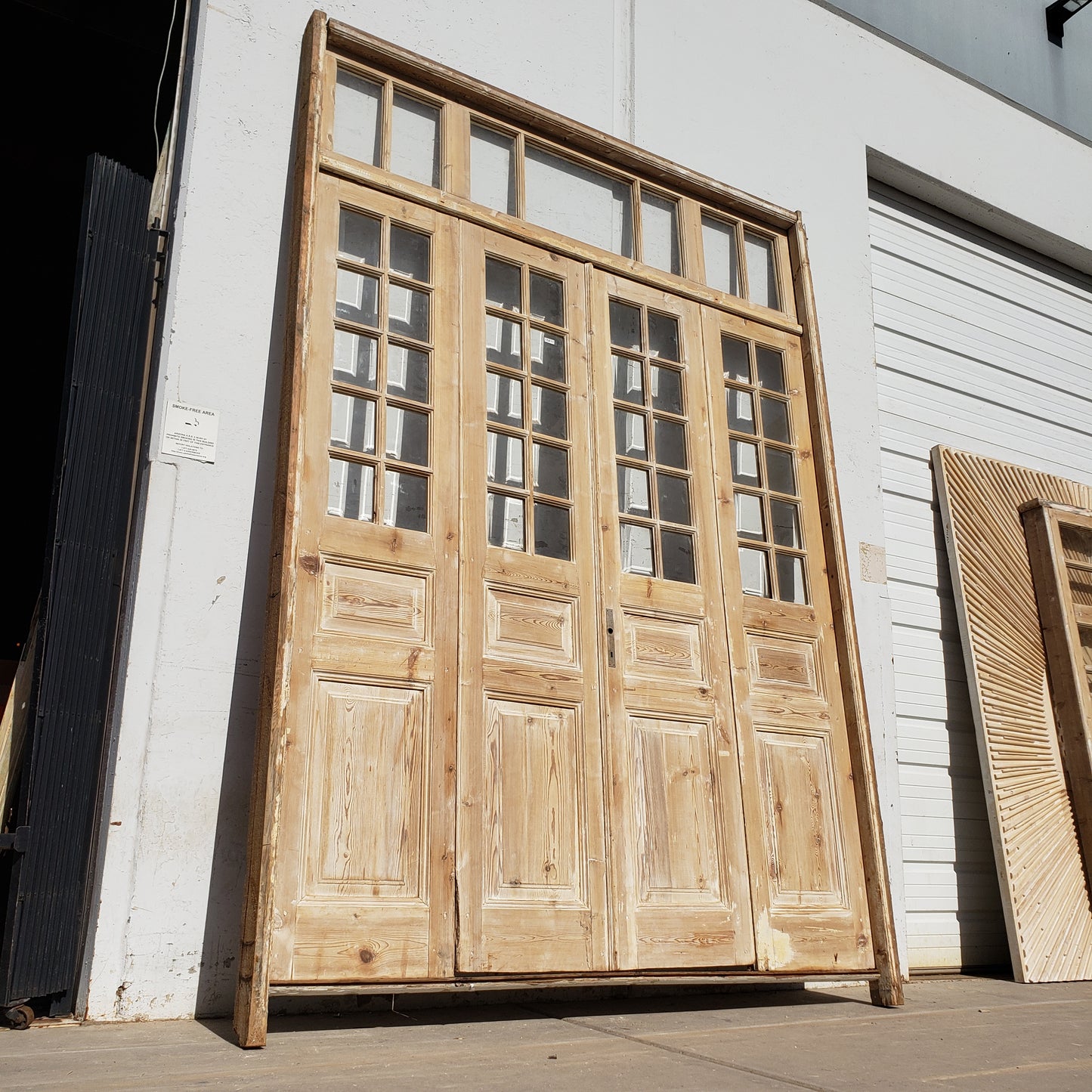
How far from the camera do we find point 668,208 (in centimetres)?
437

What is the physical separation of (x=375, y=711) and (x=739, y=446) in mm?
1896

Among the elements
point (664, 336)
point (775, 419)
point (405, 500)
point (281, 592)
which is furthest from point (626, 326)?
point (281, 592)

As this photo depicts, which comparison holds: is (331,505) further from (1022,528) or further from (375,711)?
(1022,528)

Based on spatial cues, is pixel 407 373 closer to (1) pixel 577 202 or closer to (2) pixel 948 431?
(1) pixel 577 202

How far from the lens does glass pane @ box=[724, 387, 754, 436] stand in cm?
415

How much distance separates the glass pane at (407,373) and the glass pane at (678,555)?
998mm

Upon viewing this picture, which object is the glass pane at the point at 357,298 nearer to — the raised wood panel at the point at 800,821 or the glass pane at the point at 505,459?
the glass pane at the point at 505,459

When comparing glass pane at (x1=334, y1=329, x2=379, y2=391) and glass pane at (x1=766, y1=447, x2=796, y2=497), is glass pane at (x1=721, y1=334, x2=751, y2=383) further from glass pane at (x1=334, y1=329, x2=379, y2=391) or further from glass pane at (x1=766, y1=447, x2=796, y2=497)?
glass pane at (x1=334, y1=329, x2=379, y2=391)

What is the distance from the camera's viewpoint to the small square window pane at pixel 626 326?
3941 millimetres

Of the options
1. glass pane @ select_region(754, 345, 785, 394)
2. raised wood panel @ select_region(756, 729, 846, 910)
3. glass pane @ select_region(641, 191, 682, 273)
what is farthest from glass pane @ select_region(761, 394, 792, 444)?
raised wood panel @ select_region(756, 729, 846, 910)

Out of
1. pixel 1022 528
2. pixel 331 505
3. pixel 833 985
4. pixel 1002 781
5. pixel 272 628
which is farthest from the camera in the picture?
pixel 1022 528

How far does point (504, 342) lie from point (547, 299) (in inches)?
10.3

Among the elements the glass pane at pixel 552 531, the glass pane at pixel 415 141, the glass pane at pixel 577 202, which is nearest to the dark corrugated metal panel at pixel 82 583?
the glass pane at pixel 415 141

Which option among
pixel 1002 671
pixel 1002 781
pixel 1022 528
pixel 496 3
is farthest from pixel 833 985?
pixel 496 3
